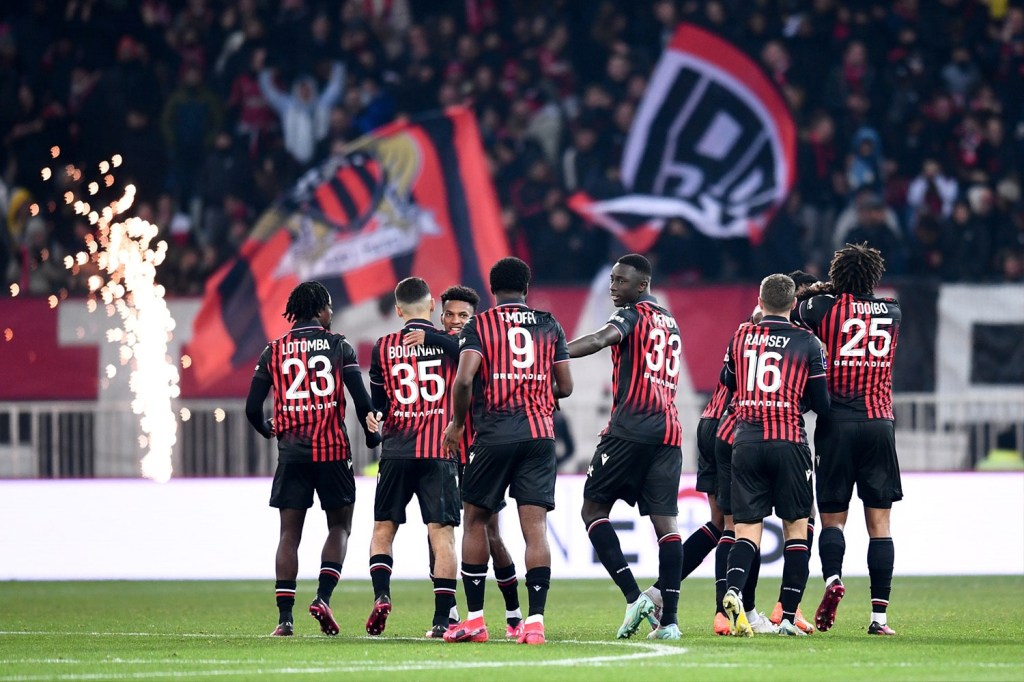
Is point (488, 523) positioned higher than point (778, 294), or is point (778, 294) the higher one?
point (778, 294)

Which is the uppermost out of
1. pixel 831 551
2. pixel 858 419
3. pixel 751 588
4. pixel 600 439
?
pixel 858 419

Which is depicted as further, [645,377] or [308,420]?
[308,420]

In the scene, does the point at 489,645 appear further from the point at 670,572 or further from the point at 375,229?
the point at 375,229

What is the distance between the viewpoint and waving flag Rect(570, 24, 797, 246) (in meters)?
19.9

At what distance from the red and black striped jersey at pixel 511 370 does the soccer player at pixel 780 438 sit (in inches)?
47.5

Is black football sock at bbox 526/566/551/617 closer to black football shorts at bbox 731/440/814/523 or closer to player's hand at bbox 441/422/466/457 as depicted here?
player's hand at bbox 441/422/466/457

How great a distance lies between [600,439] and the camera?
9805mm

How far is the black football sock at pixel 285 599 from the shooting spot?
32.4 feet

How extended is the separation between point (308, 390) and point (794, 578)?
3.08 m

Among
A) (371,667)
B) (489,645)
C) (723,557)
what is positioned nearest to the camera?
(371,667)

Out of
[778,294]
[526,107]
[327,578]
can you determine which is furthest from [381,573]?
[526,107]

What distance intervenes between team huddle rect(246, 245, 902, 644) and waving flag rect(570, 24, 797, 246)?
972 cm

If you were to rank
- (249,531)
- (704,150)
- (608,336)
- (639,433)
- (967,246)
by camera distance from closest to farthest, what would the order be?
(608,336) → (639,433) → (249,531) → (967,246) → (704,150)

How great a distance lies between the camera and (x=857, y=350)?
9969mm
